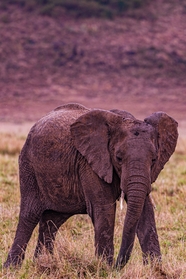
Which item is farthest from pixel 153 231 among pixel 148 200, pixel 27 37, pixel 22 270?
pixel 27 37

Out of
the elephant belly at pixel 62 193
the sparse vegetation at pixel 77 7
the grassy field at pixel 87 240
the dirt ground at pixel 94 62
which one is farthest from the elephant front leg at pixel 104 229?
the sparse vegetation at pixel 77 7

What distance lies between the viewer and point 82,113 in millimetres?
6621

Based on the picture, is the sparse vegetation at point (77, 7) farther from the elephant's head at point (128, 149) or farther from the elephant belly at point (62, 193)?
the elephant's head at point (128, 149)

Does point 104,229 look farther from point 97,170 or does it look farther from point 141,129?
point 141,129

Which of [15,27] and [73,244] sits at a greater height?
[15,27]

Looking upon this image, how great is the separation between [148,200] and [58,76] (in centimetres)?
2889

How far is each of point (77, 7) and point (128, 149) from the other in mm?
34005

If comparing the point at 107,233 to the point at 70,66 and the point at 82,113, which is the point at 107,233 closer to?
the point at 82,113

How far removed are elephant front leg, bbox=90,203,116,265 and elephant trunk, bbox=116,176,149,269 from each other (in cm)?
27

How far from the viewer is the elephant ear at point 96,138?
232 inches

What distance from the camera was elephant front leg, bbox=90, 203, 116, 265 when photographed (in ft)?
19.4

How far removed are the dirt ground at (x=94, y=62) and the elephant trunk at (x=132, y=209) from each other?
938 inches

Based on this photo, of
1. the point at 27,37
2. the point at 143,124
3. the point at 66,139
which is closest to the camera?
the point at 143,124

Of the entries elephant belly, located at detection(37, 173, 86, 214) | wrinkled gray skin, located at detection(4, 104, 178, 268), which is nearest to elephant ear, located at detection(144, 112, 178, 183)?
wrinkled gray skin, located at detection(4, 104, 178, 268)
